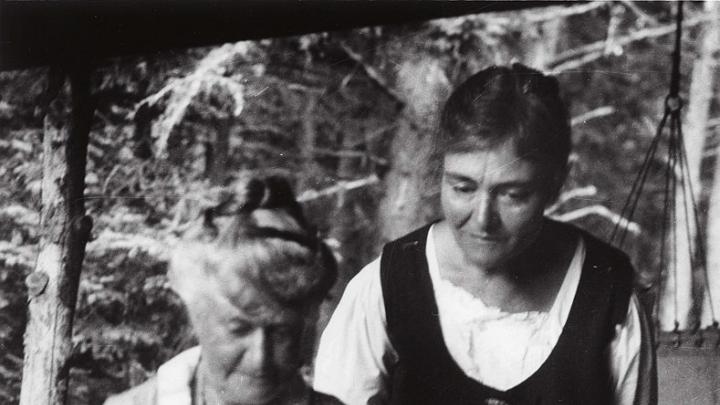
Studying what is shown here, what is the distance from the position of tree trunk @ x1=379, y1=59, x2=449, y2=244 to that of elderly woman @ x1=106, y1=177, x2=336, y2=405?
25 centimetres

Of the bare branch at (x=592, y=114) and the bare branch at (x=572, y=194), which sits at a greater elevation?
the bare branch at (x=592, y=114)

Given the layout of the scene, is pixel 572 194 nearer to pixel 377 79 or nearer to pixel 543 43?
pixel 543 43

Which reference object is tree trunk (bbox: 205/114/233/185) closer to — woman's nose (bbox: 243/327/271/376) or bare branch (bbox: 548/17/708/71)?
woman's nose (bbox: 243/327/271/376)

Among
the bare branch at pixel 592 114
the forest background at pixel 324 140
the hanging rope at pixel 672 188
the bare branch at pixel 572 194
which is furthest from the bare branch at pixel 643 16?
the bare branch at pixel 572 194

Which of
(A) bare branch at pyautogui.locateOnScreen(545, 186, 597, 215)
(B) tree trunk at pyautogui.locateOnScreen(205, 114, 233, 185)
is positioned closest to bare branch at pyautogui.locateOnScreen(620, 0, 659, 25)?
(A) bare branch at pyautogui.locateOnScreen(545, 186, 597, 215)

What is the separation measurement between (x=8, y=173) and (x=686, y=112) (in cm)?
234

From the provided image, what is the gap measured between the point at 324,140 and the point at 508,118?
24.3 inches

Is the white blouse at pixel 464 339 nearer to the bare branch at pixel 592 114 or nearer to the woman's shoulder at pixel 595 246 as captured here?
the woman's shoulder at pixel 595 246

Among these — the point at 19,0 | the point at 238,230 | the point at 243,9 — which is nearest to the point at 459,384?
the point at 238,230

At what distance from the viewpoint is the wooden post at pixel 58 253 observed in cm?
325

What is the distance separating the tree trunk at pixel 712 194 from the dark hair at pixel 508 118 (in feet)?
1.51

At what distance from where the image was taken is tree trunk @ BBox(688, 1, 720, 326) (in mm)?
2971

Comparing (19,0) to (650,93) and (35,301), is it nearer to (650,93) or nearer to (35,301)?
(35,301)

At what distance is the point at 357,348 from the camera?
3020 millimetres
